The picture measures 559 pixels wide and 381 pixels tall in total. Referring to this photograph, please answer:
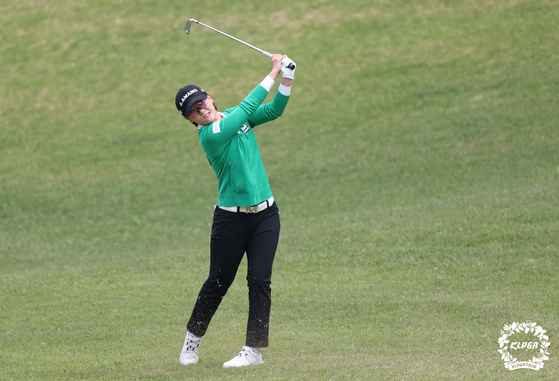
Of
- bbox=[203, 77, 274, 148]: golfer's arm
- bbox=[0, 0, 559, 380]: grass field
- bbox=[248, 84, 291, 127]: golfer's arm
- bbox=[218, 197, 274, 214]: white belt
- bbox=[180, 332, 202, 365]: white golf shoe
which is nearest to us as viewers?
bbox=[203, 77, 274, 148]: golfer's arm

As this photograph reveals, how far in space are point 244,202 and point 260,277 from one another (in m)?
0.68

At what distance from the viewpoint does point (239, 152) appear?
18.5 feet

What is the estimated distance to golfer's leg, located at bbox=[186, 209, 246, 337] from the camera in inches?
228

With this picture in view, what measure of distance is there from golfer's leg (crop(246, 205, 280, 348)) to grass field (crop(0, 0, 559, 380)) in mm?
331

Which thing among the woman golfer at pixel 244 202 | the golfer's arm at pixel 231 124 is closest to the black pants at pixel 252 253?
the woman golfer at pixel 244 202

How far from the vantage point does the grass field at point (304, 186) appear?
7.05 m

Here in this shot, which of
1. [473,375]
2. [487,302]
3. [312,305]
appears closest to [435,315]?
[487,302]

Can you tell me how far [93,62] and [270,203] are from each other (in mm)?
22023

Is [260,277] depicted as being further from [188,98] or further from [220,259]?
[188,98]

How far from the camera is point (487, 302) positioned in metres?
7.90

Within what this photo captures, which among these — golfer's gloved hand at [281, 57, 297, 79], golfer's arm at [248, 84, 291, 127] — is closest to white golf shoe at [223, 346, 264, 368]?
golfer's arm at [248, 84, 291, 127]

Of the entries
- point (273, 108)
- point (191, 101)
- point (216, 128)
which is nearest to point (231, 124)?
point (216, 128)

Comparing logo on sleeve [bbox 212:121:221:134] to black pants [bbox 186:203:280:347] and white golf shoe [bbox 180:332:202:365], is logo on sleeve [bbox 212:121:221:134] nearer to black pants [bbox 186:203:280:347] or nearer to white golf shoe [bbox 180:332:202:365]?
black pants [bbox 186:203:280:347]

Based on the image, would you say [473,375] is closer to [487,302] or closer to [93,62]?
[487,302]
